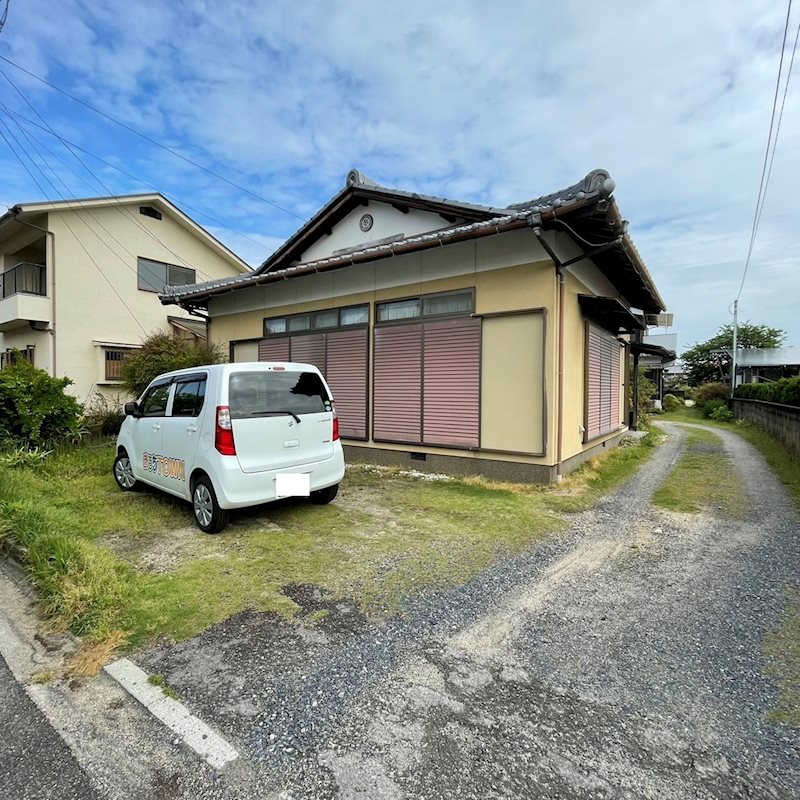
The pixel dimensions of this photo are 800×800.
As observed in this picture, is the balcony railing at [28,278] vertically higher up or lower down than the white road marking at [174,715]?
higher up

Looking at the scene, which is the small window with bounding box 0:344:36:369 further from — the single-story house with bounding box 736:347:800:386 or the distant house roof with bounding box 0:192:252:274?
the single-story house with bounding box 736:347:800:386

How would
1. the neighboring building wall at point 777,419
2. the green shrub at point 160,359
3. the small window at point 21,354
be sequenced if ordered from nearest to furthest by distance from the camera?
the neighboring building wall at point 777,419, the green shrub at point 160,359, the small window at point 21,354

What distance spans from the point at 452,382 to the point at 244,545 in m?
3.87

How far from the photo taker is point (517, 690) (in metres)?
2.12

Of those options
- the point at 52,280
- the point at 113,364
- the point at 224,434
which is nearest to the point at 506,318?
the point at 224,434

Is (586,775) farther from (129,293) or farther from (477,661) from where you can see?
(129,293)

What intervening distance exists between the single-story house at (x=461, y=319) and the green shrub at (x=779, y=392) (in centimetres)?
352

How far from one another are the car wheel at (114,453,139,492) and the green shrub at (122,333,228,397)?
428 centimetres

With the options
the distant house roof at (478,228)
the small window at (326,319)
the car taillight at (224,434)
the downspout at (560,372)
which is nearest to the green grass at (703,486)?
the downspout at (560,372)

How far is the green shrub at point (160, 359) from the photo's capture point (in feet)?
32.5

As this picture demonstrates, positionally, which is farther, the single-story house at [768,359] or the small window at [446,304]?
the single-story house at [768,359]

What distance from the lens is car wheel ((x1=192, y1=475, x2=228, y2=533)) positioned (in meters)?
4.12

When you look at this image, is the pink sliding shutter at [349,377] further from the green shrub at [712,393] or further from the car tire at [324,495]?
the green shrub at [712,393]

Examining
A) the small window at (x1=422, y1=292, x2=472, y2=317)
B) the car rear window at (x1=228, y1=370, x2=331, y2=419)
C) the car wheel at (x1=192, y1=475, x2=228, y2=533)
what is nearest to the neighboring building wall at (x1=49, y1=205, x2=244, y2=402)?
the small window at (x1=422, y1=292, x2=472, y2=317)
